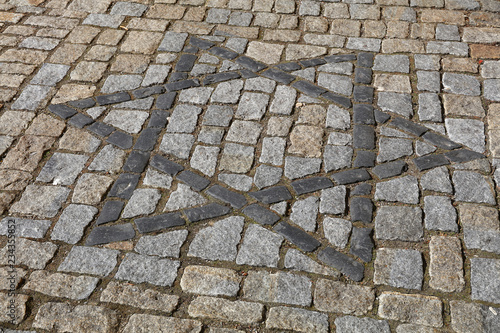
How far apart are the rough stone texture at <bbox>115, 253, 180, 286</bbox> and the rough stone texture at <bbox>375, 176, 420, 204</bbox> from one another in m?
1.57

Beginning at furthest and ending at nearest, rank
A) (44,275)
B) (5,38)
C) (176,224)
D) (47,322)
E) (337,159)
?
(5,38), (337,159), (176,224), (44,275), (47,322)

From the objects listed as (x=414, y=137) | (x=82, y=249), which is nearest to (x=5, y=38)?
(x=82, y=249)

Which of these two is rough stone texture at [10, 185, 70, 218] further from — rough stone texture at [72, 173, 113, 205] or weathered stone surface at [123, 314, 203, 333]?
weathered stone surface at [123, 314, 203, 333]

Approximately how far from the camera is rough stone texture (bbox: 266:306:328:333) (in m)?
3.06

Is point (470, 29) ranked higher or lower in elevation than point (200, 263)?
lower

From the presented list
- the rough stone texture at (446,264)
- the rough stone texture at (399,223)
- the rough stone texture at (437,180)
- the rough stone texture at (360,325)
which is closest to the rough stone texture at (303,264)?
the rough stone texture at (360,325)

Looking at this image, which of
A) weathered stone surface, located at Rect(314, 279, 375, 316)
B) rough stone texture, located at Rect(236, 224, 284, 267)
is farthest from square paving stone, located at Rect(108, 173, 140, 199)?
weathered stone surface, located at Rect(314, 279, 375, 316)

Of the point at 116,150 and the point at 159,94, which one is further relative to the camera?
the point at 159,94

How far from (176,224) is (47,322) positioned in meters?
1.03

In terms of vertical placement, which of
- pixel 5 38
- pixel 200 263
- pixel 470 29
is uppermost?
pixel 5 38

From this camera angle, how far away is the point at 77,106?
479 cm

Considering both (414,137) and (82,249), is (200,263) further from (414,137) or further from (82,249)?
(414,137)

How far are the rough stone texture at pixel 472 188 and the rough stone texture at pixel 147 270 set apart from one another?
210cm

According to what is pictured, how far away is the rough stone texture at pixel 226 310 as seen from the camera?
10.3ft
